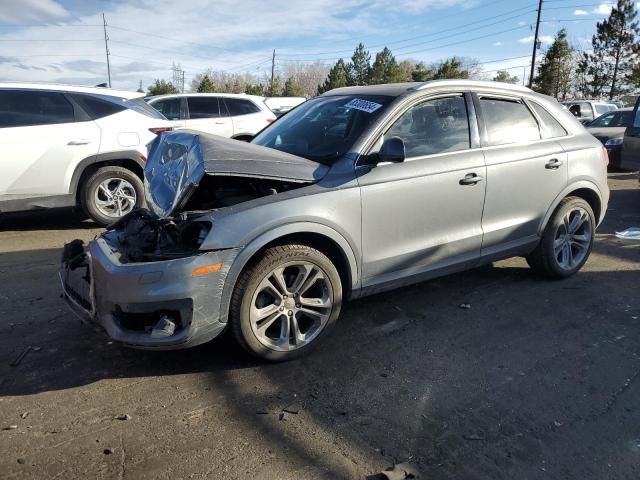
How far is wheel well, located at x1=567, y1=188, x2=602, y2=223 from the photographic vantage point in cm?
506

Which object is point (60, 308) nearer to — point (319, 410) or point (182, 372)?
point (182, 372)

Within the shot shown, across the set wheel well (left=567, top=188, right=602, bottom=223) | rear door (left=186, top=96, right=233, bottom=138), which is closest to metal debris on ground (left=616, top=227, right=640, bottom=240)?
wheel well (left=567, top=188, right=602, bottom=223)

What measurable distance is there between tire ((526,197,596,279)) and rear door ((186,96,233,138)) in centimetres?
801

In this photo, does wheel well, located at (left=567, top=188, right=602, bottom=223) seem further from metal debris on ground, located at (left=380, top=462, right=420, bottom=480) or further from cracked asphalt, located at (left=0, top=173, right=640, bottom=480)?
metal debris on ground, located at (left=380, top=462, right=420, bottom=480)

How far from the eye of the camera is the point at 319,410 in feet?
9.82

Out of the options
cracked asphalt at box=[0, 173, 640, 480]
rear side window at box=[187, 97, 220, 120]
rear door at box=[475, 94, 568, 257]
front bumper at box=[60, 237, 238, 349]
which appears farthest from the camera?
rear side window at box=[187, 97, 220, 120]

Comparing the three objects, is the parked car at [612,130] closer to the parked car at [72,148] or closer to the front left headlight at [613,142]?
the front left headlight at [613,142]

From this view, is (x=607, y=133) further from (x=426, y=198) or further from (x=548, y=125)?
(x=426, y=198)

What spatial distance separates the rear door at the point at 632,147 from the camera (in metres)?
9.33

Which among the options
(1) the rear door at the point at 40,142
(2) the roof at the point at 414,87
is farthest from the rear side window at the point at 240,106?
(2) the roof at the point at 414,87

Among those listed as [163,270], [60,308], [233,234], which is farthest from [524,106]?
[60,308]

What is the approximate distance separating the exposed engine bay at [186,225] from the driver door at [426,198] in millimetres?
658

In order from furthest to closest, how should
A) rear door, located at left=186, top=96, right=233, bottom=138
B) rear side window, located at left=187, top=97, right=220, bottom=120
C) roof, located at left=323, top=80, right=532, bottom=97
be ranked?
rear side window, located at left=187, top=97, right=220, bottom=120, rear door, located at left=186, top=96, right=233, bottom=138, roof, located at left=323, top=80, right=532, bottom=97

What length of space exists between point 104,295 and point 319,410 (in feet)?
4.71
